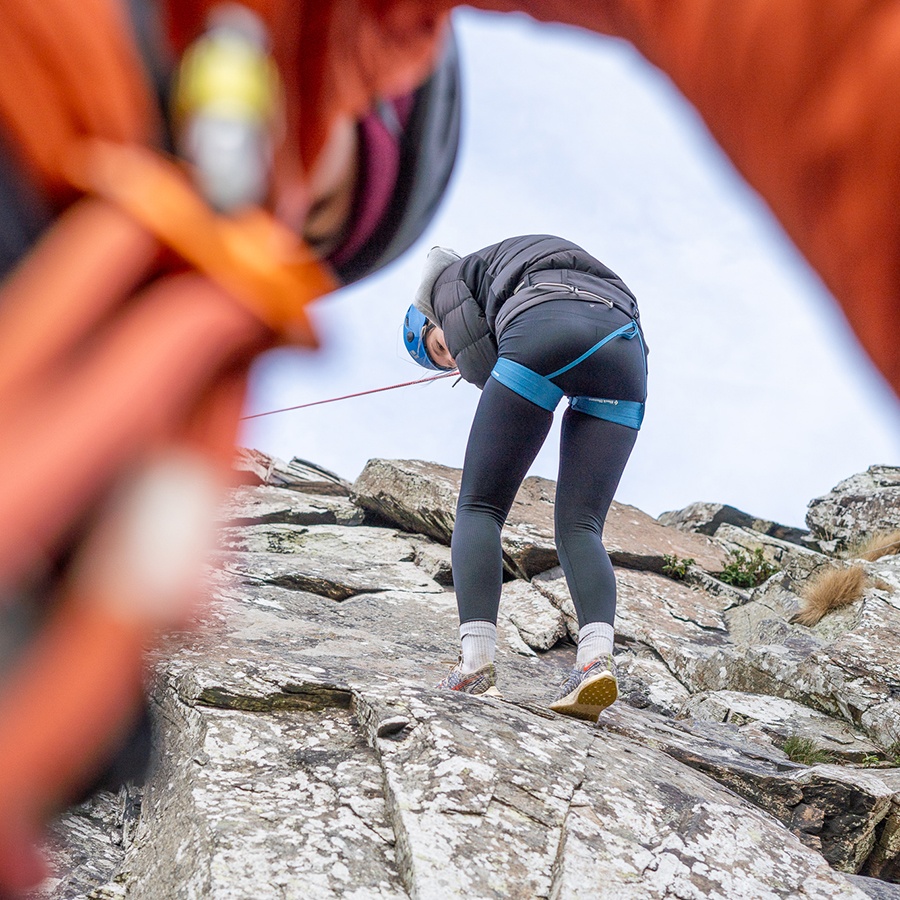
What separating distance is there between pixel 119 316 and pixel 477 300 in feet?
8.64

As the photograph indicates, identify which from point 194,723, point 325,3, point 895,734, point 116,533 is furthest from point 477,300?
point 895,734

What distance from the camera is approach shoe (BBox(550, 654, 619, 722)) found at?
285 centimetres

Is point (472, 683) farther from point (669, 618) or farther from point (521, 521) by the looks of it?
point (521, 521)

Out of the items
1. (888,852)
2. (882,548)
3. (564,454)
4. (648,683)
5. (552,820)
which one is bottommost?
(552,820)

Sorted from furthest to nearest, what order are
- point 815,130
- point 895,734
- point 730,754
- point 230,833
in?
point 895,734
point 730,754
point 230,833
point 815,130

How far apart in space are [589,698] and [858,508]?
1007 cm

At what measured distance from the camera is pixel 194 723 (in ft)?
7.78

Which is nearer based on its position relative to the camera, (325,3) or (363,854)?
(325,3)

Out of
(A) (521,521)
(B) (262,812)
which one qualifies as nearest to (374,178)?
(B) (262,812)

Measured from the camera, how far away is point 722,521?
12.3 m

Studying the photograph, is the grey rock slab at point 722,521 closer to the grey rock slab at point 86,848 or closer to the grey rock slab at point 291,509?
the grey rock slab at point 291,509

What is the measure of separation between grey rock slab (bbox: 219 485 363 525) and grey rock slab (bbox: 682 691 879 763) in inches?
166

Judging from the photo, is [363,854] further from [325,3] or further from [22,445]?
[325,3]

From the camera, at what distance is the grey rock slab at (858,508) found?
11086 millimetres
